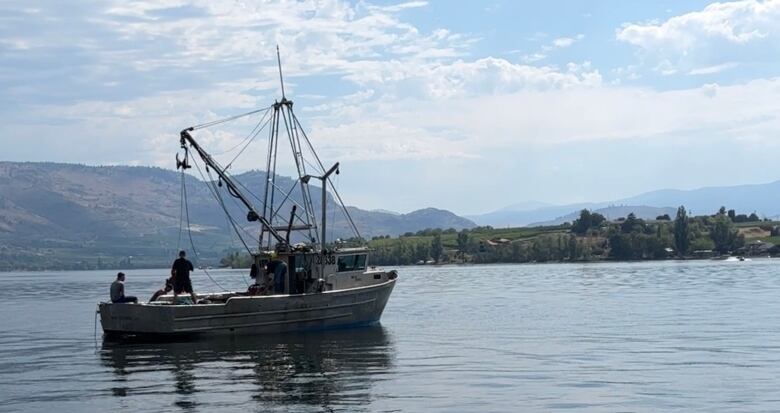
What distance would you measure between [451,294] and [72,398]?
6171 cm

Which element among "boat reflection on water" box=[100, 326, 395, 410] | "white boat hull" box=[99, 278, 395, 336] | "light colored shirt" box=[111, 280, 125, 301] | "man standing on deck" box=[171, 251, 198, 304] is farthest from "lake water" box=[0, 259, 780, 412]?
"man standing on deck" box=[171, 251, 198, 304]

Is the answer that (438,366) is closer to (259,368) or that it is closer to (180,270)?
(259,368)

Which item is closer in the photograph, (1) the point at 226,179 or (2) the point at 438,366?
(2) the point at 438,366

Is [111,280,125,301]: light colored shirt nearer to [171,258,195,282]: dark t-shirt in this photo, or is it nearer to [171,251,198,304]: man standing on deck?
[171,251,198,304]: man standing on deck

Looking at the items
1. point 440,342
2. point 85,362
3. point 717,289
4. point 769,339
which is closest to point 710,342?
point 769,339

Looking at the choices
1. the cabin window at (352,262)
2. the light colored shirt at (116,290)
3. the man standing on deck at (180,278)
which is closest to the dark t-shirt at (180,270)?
the man standing on deck at (180,278)

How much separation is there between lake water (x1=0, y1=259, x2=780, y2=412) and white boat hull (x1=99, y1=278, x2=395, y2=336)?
75 cm

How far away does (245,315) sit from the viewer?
160 feet

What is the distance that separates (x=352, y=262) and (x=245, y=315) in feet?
25.1

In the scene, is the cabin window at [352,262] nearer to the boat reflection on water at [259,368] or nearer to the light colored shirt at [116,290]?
the boat reflection on water at [259,368]

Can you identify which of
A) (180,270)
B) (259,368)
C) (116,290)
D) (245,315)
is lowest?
(259,368)

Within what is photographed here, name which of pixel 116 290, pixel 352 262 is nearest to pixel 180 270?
pixel 116 290

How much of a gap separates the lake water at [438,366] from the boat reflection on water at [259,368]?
0.25 feet

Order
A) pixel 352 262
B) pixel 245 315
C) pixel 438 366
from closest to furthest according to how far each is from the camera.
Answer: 1. pixel 438 366
2. pixel 245 315
3. pixel 352 262
